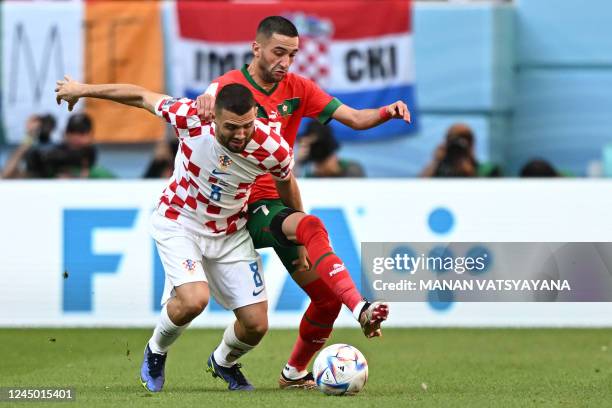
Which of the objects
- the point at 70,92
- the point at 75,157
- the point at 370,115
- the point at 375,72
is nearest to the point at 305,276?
the point at 370,115

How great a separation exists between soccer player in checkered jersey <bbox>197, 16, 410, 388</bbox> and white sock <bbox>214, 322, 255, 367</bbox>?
1.08 feet

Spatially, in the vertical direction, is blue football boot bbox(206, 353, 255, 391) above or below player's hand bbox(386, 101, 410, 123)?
below

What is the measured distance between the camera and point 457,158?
14.4 meters

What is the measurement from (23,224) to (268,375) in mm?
3866

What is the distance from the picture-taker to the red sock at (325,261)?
24.3ft

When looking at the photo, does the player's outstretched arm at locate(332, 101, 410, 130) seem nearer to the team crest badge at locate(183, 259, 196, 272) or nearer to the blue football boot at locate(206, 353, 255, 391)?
the team crest badge at locate(183, 259, 196, 272)

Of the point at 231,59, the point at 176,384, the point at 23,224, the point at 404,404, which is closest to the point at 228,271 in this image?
the point at 176,384

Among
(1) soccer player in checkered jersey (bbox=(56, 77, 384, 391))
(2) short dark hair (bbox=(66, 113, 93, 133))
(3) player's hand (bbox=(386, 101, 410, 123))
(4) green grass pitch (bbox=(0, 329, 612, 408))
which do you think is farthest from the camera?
(2) short dark hair (bbox=(66, 113, 93, 133))

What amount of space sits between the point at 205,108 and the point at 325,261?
3.60 feet

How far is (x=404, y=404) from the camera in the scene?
724 cm

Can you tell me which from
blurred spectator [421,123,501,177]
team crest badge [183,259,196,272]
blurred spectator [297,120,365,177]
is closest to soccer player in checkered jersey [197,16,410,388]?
team crest badge [183,259,196,272]

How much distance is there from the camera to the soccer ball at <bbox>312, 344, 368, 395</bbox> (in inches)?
304

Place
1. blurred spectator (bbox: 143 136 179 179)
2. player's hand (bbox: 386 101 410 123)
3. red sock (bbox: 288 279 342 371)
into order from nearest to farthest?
player's hand (bbox: 386 101 410 123), red sock (bbox: 288 279 342 371), blurred spectator (bbox: 143 136 179 179)

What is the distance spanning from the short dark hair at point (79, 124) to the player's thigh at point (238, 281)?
6222mm
